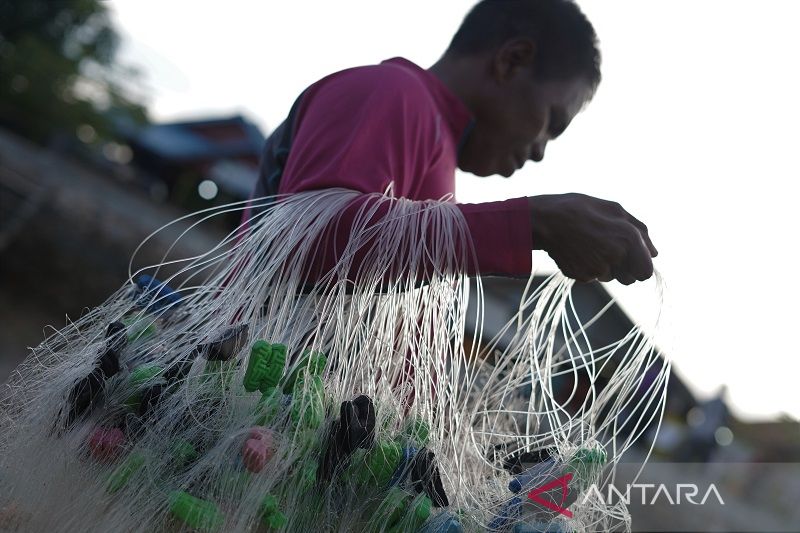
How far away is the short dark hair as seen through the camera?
1.55 meters

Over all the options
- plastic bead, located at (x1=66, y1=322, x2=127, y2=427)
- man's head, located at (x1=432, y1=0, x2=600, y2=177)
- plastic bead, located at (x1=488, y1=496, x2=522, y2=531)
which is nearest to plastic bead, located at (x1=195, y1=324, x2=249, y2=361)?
plastic bead, located at (x1=66, y1=322, x2=127, y2=427)

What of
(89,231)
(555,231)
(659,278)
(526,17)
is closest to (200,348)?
(555,231)

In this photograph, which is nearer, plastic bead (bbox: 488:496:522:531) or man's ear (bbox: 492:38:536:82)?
plastic bead (bbox: 488:496:522:531)

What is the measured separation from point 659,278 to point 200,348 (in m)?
0.68

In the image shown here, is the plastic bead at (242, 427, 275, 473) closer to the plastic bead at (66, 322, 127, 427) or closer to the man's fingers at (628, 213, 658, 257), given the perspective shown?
the plastic bead at (66, 322, 127, 427)

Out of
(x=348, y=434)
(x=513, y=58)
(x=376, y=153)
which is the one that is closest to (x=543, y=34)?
(x=513, y=58)

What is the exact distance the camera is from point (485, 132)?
5.29ft

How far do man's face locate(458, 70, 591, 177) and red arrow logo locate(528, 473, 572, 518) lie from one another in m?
0.82

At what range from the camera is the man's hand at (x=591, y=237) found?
99 centimetres

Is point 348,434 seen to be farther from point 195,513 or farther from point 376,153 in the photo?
point 376,153

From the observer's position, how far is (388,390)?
1.04 metres

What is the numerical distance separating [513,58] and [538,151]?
0.28 meters

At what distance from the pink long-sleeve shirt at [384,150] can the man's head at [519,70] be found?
22 cm

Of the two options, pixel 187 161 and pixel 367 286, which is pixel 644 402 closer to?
pixel 367 286
